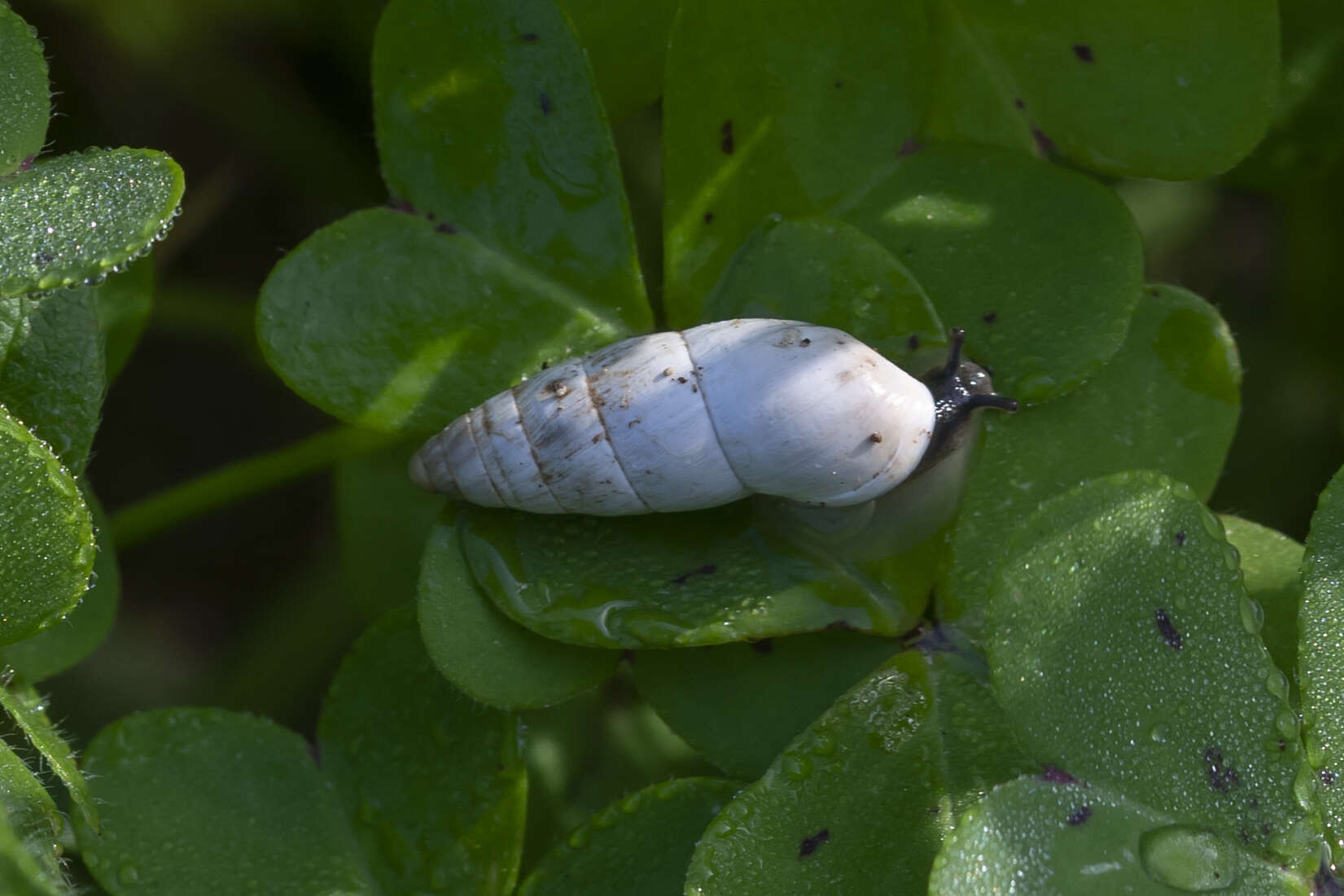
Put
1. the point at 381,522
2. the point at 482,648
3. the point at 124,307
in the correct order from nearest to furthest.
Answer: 1. the point at 482,648
2. the point at 124,307
3. the point at 381,522

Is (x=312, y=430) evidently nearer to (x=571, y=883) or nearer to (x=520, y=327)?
(x=520, y=327)

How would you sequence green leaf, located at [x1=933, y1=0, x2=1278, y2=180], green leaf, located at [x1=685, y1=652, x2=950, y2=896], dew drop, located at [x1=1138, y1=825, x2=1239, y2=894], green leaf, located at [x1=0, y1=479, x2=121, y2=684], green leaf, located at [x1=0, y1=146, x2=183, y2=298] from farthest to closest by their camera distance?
green leaf, located at [x1=933, y1=0, x2=1278, y2=180], green leaf, located at [x1=0, y1=479, x2=121, y2=684], green leaf, located at [x1=685, y1=652, x2=950, y2=896], dew drop, located at [x1=1138, y1=825, x2=1239, y2=894], green leaf, located at [x1=0, y1=146, x2=183, y2=298]

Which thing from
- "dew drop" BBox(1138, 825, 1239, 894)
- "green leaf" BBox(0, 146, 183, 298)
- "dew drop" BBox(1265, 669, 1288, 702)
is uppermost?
"green leaf" BBox(0, 146, 183, 298)

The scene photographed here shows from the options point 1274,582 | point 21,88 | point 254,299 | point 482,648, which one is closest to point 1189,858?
point 1274,582

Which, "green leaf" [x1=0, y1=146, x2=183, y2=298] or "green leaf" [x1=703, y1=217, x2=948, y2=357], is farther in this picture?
"green leaf" [x1=703, y1=217, x2=948, y2=357]

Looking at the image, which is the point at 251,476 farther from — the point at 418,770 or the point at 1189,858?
the point at 1189,858

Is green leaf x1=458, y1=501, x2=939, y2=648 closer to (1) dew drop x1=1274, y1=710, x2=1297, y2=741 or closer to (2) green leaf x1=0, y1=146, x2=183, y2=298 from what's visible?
(1) dew drop x1=1274, y1=710, x2=1297, y2=741

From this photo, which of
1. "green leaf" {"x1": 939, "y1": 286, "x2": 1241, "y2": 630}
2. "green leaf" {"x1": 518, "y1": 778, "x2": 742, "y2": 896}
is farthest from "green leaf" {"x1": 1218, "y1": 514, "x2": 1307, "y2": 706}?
"green leaf" {"x1": 518, "y1": 778, "x2": 742, "y2": 896}
